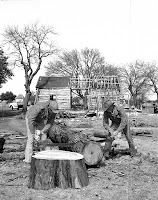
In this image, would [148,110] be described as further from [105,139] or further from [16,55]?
[105,139]

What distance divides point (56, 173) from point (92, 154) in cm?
163

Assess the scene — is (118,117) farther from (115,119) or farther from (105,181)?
(105,181)

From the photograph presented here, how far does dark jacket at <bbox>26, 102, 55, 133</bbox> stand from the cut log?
3.92 ft

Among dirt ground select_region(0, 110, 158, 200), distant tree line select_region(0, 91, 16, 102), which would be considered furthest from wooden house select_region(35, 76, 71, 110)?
distant tree line select_region(0, 91, 16, 102)

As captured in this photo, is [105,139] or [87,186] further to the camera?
[105,139]

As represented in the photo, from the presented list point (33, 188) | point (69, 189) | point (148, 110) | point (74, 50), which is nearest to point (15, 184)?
point (33, 188)

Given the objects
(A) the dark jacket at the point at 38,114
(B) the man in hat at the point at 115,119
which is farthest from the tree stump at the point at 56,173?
(B) the man in hat at the point at 115,119

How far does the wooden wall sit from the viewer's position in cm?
3787

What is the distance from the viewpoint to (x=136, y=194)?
535 centimetres

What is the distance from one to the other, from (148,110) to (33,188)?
111 feet

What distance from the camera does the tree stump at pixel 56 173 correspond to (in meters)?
5.64

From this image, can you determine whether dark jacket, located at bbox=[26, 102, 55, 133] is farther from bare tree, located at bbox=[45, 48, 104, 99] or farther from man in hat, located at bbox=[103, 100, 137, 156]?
bare tree, located at bbox=[45, 48, 104, 99]

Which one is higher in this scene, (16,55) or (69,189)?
(16,55)

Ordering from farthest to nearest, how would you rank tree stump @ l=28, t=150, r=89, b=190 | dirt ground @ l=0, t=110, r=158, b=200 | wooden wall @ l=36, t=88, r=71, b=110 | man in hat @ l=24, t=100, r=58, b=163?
wooden wall @ l=36, t=88, r=71, b=110 → man in hat @ l=24, t=100, r=58, b=163 → tree stump @ l=28, t=150, r=89, b=190 → dirt ground @ l=0, t=110, r=158, b=200
